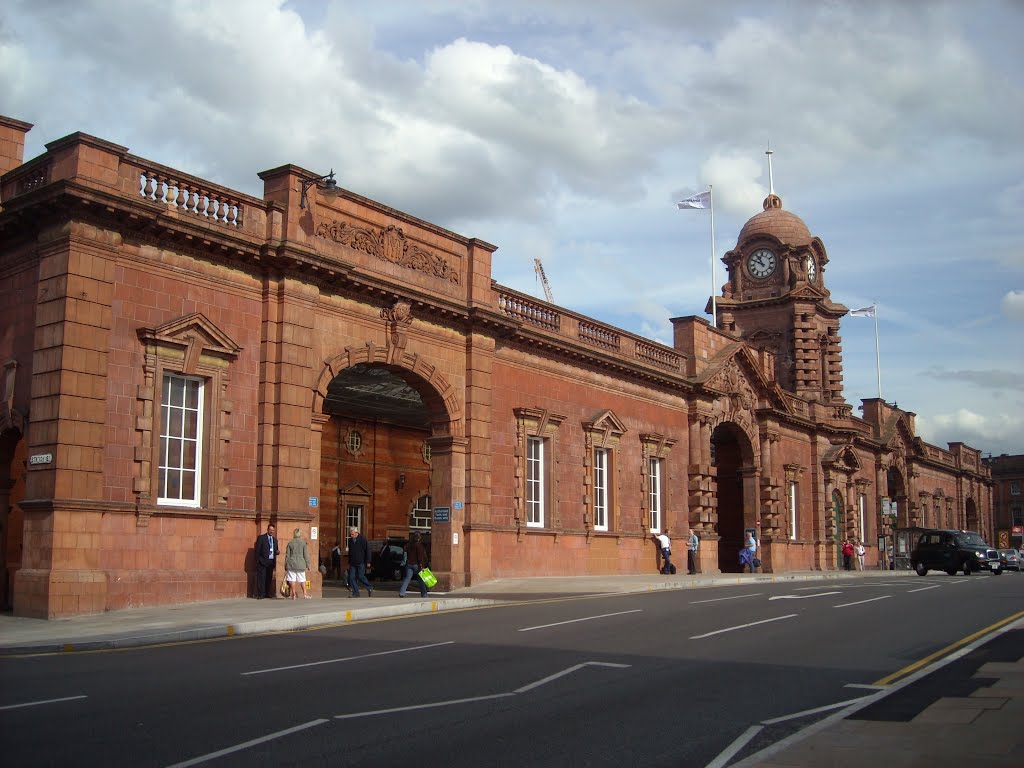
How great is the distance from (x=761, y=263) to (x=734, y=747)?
53.8 meters

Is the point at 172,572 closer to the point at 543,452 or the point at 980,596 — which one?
the point at 543,452

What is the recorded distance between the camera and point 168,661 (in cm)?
1265

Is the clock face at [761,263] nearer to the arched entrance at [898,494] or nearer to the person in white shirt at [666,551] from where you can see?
the arched entrance at [898,494]

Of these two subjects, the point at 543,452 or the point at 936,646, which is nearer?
the point at 936,646

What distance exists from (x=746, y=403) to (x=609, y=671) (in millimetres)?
33580

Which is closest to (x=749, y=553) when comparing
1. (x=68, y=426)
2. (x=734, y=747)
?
(x=68, y=426)

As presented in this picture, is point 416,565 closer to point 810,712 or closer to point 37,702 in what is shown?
point 37,702

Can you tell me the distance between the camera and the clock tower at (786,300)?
5722cm

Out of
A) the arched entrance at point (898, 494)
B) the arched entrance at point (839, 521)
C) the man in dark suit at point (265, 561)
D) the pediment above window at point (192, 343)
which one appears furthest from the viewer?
the arched entrance at point (898, 494)

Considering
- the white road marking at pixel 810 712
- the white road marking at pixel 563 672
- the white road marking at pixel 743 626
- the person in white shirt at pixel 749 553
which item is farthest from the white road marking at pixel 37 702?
the person in white shirt at pixel 749 553

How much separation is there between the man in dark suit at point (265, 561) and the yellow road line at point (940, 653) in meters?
13.1

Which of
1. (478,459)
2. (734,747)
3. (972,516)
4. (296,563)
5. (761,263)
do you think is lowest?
(734,747)

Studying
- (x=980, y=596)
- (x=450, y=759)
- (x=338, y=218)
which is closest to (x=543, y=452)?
(x=338, y=218)

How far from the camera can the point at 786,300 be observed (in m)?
57.7
